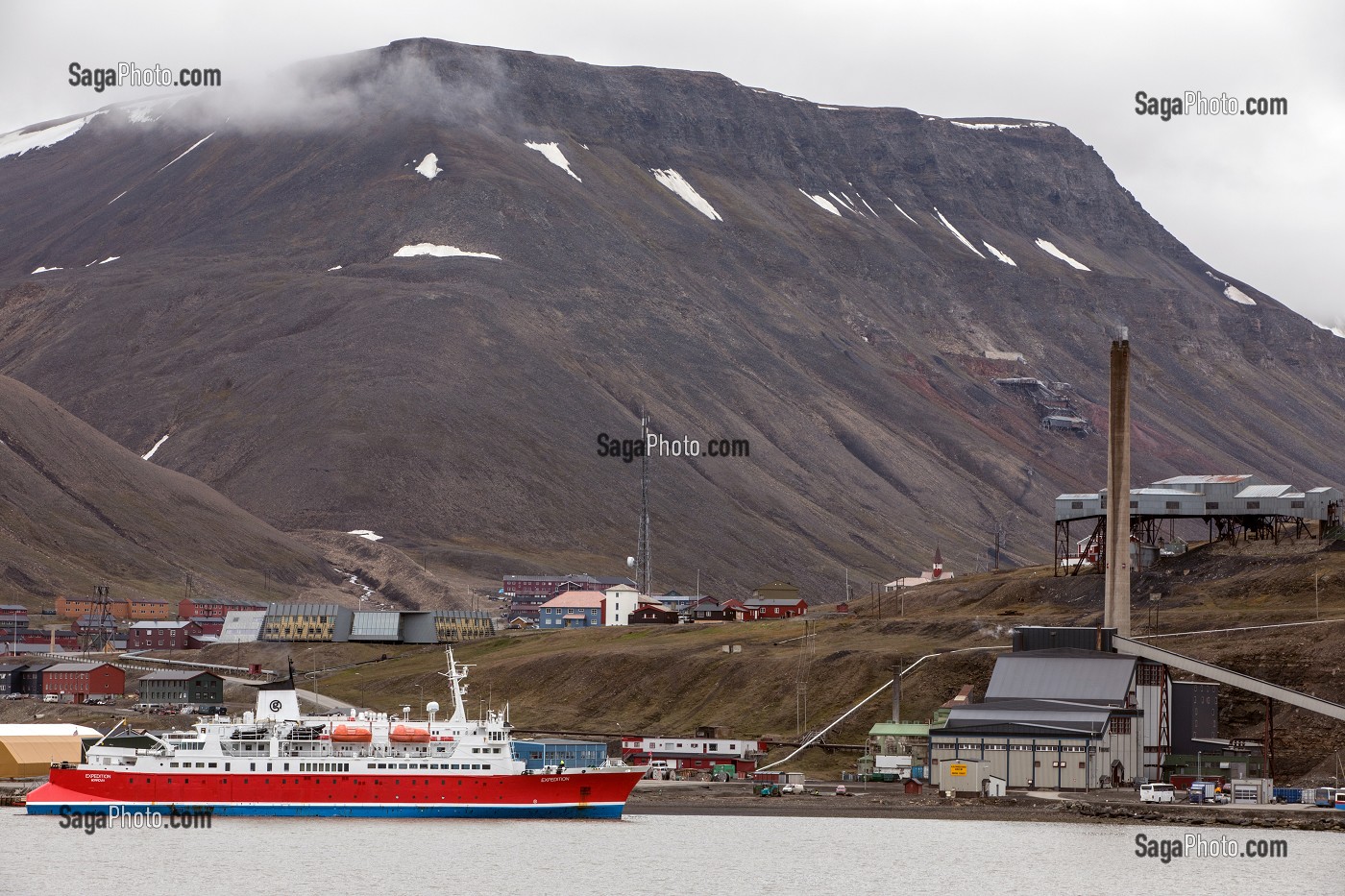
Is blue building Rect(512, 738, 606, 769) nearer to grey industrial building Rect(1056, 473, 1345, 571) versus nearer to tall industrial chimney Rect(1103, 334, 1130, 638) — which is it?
tall industrial chimney Rect(1103, 334, 1130, 638)

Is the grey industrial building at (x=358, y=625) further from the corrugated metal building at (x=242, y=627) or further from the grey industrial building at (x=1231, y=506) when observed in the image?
the grey industrial building at (x=1231, y=506)

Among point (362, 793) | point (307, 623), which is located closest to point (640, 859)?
point (362, 793)

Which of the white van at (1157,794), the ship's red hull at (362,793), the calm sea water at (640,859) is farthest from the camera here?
the white van at (1157,794)

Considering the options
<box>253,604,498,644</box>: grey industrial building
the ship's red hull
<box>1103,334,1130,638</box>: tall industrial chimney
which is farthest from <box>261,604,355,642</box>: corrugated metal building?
the ship's red hull

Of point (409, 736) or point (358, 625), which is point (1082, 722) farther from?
point (358, 625)

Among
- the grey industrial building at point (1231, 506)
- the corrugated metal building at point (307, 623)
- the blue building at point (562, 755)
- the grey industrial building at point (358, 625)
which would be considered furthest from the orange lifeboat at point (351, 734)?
the corrugated metal building at point (307, 623)

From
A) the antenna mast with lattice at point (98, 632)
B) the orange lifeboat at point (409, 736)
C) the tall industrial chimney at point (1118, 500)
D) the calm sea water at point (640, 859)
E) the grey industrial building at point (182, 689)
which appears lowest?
the calm sea water at point (640, 859)

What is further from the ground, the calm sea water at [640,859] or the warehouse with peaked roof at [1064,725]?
the warehouse with peaked roof at [1064,725]

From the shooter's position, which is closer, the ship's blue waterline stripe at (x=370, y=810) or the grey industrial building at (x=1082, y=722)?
the ship's blue waterline stripe at (x=370, y=810)
